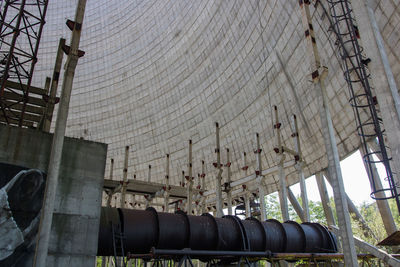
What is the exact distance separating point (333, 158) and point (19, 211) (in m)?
9.63

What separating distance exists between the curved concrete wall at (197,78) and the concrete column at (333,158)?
5109 millimetres

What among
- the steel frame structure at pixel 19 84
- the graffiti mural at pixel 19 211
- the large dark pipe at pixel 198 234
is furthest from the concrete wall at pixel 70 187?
the steel frame structure at pixel 19 84

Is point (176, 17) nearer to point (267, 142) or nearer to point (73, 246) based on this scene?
point (267, 142)

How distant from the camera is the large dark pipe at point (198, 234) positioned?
1059 cm

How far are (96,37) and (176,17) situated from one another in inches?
492

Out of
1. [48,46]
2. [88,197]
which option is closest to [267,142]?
[88,197]

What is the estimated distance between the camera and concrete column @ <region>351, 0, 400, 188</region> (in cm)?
871

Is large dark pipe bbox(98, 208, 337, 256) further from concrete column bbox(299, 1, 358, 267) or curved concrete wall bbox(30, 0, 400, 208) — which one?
curved concrete wall bbox(30, 0, 400, 208)

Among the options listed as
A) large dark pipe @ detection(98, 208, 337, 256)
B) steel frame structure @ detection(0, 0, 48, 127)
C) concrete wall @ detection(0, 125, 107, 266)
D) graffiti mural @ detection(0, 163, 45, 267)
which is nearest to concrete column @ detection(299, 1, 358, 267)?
large dark pipe @ detection(98, 208, 337, 256)

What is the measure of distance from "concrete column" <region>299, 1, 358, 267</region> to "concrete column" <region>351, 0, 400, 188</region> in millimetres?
2356

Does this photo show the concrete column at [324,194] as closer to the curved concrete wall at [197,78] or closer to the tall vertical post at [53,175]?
the curved concrete wall at [197,78]

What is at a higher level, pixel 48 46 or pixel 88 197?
pixel 48 46

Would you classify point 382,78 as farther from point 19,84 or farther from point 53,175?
point 19,84

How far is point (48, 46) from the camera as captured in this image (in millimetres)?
42969
